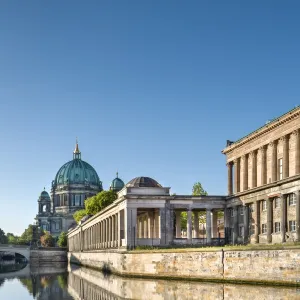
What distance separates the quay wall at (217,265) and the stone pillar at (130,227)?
87.0 inches

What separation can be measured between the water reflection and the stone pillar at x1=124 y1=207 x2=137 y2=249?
10846 mm

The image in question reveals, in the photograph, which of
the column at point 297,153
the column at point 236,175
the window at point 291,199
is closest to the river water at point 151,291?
the window at point 291,199

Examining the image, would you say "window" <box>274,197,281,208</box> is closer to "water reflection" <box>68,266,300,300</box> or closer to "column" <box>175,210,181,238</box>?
"water reflection" <box>68,266,300,300</box>

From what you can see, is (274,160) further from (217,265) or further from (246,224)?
(217,265)

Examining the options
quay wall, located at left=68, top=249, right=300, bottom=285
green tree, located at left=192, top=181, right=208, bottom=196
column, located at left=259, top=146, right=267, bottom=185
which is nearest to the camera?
quay wall, located at left=68, top=249, right=300, bottom=285

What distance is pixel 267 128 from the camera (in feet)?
233

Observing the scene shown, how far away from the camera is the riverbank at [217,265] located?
148ft

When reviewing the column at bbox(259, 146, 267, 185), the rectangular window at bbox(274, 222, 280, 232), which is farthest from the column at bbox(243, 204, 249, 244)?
the rectangular window at bbox(274, 222, 280, 232)

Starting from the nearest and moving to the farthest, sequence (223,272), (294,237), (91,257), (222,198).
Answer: (223,272)
(294,237)
(222,198)
(91,257)

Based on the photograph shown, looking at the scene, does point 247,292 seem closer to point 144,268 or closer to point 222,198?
point 144,268

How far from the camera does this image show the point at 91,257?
332 ft

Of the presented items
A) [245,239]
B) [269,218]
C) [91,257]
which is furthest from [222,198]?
[91,257]

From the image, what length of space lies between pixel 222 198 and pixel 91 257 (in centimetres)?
3230

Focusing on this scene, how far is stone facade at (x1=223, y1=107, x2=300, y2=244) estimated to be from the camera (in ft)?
203
